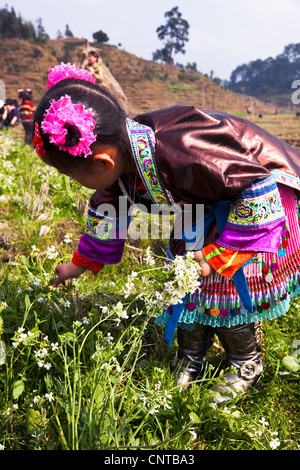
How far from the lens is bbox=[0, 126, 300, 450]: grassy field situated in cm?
129

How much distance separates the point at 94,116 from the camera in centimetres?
132

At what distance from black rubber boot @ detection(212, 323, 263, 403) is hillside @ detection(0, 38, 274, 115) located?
3460cm

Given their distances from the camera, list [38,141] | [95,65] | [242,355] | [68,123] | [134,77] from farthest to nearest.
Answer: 1. [134,77]
2. [95,65]
3. [242,355]
4. [38,141]
5. [68,123]

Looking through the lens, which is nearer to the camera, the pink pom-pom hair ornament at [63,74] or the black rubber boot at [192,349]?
the pink pom-pom hair ornament at [63,74]

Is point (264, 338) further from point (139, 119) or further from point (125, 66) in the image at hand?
point (125, 66)

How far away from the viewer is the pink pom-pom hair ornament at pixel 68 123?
124 cm

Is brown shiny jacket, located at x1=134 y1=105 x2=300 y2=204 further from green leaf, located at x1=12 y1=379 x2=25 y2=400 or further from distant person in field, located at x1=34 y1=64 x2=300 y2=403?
green leaf, located at x1=12 y1=379 x2=25 y2=400

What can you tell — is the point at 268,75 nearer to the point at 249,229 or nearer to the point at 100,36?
the point at 100,36

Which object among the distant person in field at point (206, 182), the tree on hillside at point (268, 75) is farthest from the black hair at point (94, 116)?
the tree on hillside at point (268, 75)

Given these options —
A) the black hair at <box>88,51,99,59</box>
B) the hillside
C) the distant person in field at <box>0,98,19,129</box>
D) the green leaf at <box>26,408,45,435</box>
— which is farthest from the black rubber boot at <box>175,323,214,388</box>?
the hillside

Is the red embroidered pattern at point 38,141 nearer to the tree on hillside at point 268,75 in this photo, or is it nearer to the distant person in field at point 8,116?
the distant person in field at point 8,116

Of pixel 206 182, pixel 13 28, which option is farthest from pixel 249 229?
pixel 13 28

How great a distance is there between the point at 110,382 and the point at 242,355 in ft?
2.42
